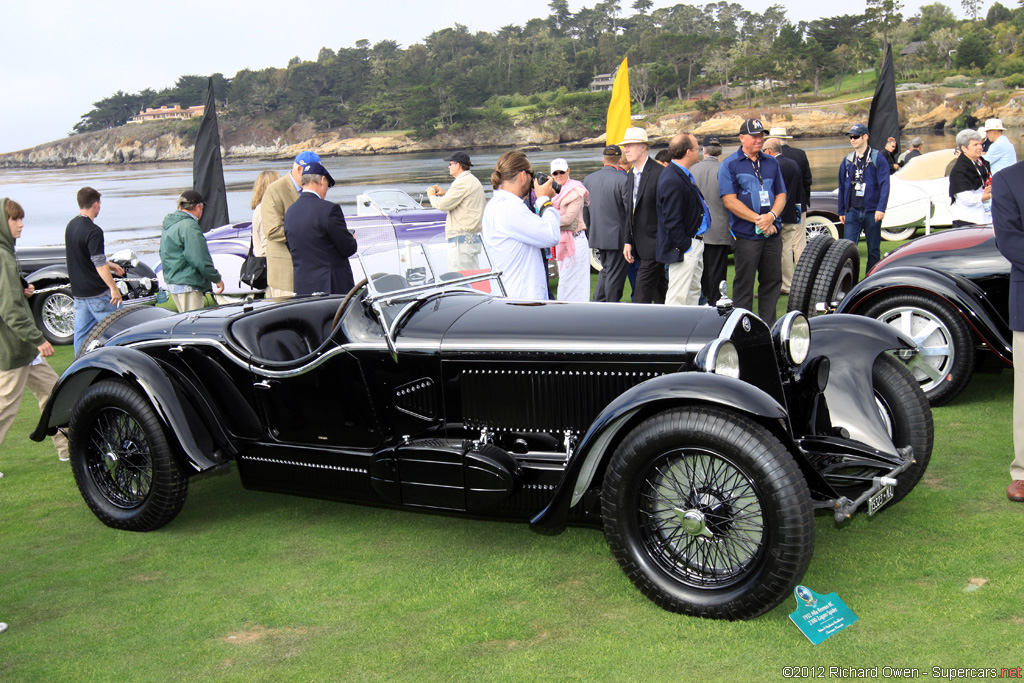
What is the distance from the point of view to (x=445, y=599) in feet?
10.8

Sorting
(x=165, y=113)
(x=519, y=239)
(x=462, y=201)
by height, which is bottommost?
(x=519, y=239)

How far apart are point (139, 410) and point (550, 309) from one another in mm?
2238

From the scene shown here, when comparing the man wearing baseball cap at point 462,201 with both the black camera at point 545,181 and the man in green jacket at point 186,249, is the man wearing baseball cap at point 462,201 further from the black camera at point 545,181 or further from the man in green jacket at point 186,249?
the man in green jacket at point 186,249

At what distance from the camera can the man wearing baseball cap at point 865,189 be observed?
8383 mm

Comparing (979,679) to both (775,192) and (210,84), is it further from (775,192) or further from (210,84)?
(210,84)

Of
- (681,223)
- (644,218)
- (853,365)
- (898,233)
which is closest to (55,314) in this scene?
(644,218)

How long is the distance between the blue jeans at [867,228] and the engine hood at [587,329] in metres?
5.85

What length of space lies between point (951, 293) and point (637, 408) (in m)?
3.17

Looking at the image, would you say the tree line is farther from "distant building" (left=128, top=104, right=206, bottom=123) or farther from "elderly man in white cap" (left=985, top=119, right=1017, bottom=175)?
"elderly man in white cap" (left=985, top=119, right=1017, bottom=175)

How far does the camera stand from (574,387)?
3416mm

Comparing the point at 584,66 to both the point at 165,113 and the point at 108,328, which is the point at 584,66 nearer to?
the point at 165,113

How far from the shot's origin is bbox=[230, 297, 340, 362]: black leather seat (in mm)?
4223

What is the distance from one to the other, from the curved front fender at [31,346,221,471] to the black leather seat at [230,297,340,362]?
469 millimetres

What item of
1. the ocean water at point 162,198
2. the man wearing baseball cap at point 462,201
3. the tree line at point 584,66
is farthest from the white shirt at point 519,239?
the tree line at point 584,66
